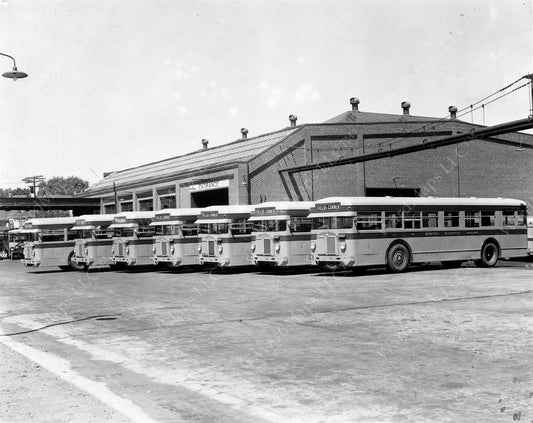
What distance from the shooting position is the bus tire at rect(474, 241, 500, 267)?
2518 centimetres

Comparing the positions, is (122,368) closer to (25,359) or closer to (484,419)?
(25,359)

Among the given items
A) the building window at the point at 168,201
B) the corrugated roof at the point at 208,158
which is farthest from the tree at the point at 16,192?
the building window at the point at 168,201

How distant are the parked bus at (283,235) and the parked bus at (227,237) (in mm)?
865

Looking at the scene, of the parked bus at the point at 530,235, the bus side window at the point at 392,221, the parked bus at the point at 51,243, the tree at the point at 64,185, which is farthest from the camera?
the tree at the point at 64,185

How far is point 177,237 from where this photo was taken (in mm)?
27688

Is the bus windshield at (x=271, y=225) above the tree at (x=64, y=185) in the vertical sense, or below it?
below

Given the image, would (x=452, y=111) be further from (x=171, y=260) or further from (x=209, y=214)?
(x=171, y=260)

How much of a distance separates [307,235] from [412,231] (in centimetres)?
395

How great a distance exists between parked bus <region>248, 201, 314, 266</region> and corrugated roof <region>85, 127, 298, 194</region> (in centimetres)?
1688

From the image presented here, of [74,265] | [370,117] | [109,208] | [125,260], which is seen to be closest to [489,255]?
[125,260]

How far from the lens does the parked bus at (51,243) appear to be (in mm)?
30547

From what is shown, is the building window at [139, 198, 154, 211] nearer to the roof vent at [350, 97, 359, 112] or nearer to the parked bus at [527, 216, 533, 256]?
the roof vent at [350, 97, 359, 112]

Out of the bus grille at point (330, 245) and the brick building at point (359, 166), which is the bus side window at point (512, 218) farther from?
the brick building at point (359, 166)

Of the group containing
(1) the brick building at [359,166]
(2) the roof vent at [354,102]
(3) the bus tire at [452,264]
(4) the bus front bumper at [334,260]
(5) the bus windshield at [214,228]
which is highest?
(2) the roof vent at [354,102]
